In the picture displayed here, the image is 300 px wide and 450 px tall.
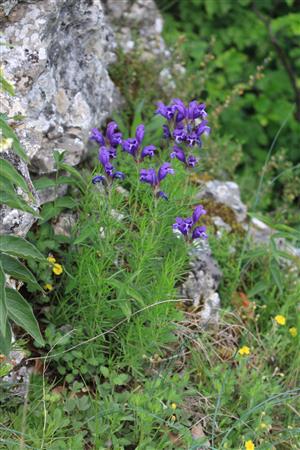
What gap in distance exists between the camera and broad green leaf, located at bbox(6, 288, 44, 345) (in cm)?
301

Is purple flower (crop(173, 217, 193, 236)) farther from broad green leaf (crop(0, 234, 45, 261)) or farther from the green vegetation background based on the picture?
the green vegetation background

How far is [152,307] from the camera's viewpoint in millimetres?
3436

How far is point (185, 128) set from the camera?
3.72 metres

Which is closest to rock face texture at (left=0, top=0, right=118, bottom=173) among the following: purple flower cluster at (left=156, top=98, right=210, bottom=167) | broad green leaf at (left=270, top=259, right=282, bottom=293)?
purple flower cluster at (left=156, top=98, right=210, bottom=167)

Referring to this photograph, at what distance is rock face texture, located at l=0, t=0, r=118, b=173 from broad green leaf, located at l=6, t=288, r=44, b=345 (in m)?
0.92

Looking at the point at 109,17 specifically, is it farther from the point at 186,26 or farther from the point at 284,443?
the point at 284,443

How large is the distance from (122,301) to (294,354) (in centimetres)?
128

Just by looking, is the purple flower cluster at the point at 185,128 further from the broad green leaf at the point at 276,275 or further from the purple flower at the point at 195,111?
the broad green leaf at the point at 276,275

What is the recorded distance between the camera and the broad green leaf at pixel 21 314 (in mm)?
3008

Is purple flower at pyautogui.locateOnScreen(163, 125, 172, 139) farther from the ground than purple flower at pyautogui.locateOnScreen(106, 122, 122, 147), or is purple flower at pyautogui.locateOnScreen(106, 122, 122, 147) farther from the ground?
purple flower at pyautogui.locateOnScreen(106, 122, 122, 147)

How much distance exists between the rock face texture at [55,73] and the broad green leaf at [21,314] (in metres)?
0.92

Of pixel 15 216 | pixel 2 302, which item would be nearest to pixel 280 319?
pixel 15 216

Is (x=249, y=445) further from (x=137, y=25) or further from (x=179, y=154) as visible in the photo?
(x=137, y=25)

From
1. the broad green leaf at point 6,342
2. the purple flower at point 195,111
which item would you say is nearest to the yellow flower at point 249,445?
the broad green leaf at point 6,342
